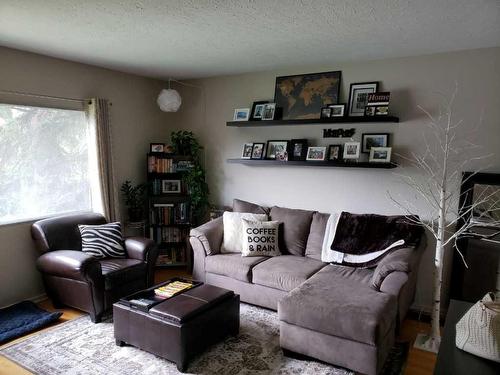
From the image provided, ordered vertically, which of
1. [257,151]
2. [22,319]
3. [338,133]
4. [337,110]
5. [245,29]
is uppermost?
[245,29]

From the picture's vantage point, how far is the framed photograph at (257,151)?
4.37m

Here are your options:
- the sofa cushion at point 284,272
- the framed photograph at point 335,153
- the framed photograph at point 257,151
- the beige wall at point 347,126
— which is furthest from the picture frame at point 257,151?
the sofa cushion at point 284,272

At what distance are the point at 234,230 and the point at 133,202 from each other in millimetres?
1393

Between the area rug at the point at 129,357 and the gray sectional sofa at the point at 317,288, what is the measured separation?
163 mm

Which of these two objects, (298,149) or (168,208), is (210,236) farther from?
(298,149)

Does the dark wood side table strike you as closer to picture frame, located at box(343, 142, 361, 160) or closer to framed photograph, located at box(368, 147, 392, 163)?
framed photograph, located at box(368, 147, 392, 163)

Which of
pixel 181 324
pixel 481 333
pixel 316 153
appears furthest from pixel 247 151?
pixel 481 333

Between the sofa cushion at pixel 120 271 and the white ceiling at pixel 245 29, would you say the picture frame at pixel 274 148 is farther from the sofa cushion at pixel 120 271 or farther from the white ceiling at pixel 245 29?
the sofa cushion at pixel 120 271

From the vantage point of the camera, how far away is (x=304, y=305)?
2.62 m

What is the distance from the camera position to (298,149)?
412 cm

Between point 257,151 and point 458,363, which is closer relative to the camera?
point 458,363

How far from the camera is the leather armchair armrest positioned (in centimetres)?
312

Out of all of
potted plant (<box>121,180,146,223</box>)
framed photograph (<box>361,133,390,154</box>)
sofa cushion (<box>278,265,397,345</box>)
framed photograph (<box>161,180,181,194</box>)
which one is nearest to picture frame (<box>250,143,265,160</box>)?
framed photograph (<box>161,180,181,194</box>)

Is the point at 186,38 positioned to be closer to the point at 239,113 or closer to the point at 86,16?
the point at 86,16
